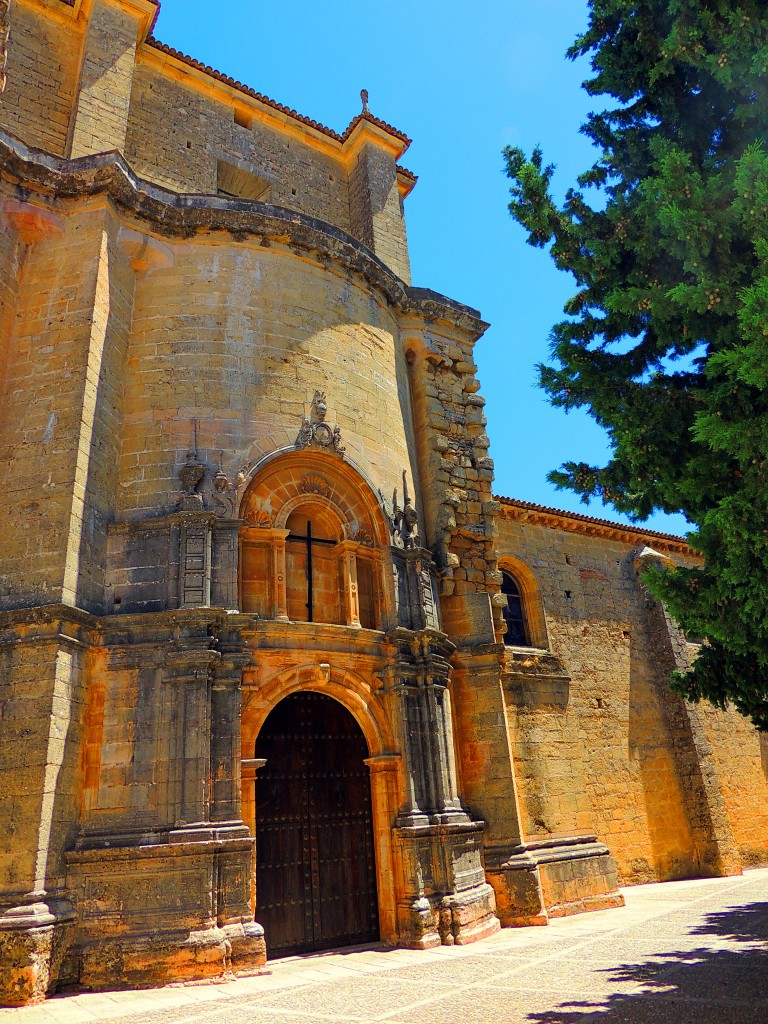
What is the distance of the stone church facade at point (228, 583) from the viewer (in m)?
7.32

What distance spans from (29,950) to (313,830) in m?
3.32

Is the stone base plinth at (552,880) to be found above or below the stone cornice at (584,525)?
below

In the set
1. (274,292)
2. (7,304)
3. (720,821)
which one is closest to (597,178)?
(274,292)

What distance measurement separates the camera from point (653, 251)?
5957mm

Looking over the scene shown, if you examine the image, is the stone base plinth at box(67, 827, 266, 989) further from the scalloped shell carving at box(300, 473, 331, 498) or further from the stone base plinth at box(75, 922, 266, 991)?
the scalloped shell carving at box(300, 473, 331, 498)

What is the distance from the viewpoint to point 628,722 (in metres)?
14.8

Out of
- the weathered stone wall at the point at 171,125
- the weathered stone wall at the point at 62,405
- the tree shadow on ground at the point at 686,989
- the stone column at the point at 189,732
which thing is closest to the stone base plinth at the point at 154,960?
the stone column at the point at 189,732

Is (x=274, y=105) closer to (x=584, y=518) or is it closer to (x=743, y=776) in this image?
(x=584, y=518)

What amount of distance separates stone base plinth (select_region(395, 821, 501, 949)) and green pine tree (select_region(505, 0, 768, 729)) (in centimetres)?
388

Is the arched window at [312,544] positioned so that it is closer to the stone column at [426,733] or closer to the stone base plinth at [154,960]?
the stone column at [426,733]

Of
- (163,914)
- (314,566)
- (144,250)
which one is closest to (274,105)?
(144,250)

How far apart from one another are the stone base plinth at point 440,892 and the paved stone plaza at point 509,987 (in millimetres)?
287

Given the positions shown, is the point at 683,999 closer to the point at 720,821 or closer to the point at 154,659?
the point at 154,659

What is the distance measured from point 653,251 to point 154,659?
6486 mm
